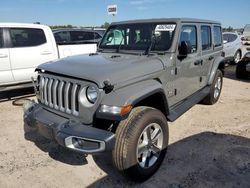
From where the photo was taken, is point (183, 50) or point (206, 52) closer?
point (183, 50)

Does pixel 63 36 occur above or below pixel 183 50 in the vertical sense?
above

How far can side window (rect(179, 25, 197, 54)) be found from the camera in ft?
14.8

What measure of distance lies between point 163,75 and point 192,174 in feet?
4.51

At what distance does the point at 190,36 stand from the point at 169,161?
2246 millimetres

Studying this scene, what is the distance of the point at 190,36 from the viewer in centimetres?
484

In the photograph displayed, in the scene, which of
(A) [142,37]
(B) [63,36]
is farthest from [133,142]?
(B) [63,36]

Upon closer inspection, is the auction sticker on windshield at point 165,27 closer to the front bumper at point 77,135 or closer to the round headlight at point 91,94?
the round headlight at point 91,94

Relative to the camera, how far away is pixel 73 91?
3.18 m

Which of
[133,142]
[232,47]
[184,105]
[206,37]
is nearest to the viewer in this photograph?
[133,142]

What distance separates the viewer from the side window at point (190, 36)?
4.50 metres

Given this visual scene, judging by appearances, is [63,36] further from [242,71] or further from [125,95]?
[125,95]

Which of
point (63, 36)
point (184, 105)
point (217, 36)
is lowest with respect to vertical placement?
point (184, 105)

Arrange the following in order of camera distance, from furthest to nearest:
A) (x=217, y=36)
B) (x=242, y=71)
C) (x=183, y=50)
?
(x=242, y=71) → (x=217, y=36) → (x=183, y=50)

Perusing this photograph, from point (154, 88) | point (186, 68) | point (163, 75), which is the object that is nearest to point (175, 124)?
point (186, 68)
